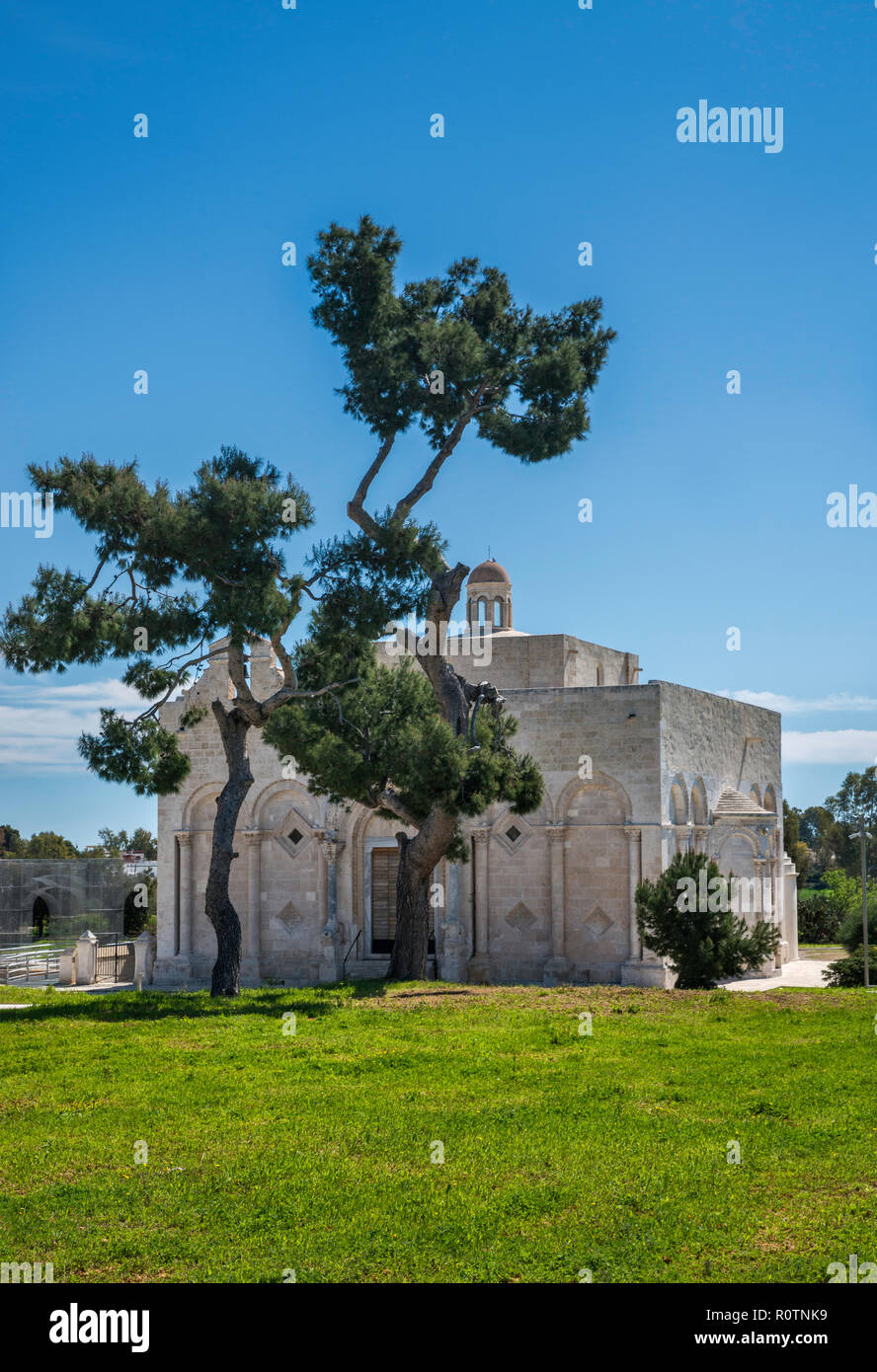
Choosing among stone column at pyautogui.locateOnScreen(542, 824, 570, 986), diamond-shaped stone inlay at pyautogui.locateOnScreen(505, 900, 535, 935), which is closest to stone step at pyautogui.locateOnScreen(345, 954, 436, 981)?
diamond-shaped stone inlay at pyautogui.locateOnScreen(505, 900, 535, 935)

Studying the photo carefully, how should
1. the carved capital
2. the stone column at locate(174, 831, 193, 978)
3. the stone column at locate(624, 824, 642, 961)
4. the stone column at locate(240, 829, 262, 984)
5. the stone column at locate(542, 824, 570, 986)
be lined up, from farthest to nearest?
the stone column at locate(174, 831, 193, 978) → the stone column at locate(240, 829, 262, 984) → the carved capital → the stone column at locate(542, 824, 570, 986) → the stone column at locate(624, 824, 642, 961)

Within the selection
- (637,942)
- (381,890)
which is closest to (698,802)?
(637,942)

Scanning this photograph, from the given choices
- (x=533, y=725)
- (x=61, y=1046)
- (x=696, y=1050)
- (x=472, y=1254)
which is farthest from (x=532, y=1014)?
(x=533, y=725)

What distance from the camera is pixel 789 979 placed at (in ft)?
83.6

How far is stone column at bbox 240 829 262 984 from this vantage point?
25.3m

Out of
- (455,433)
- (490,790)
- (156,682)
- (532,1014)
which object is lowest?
(532,1014)

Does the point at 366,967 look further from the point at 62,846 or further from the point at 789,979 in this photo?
the point at 62,846

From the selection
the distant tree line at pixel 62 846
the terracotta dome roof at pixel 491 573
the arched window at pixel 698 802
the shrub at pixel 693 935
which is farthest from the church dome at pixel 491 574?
the distant tree line at pixel 62 846

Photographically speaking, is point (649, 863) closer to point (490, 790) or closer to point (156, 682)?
point (490, 790)

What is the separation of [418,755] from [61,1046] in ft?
21.3

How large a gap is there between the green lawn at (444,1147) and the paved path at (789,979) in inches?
419

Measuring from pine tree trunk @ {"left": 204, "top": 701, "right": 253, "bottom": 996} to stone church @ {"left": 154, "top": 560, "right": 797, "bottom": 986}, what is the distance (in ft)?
23.4

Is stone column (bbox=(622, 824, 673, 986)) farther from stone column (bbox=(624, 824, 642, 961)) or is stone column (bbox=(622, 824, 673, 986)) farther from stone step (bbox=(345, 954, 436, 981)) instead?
stone step (bbox=(345, 954, 436, 981))

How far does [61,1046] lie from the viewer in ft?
40.0
